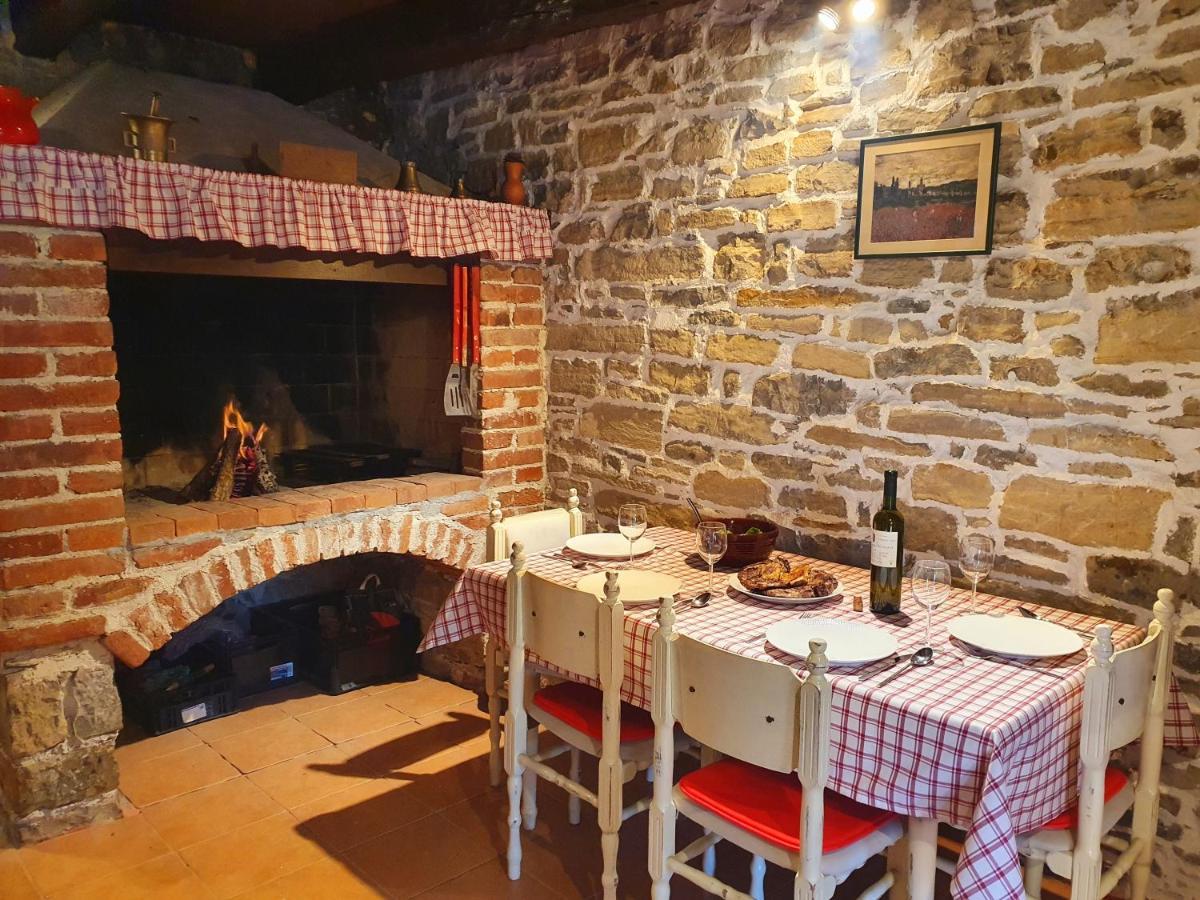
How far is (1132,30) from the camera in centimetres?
230

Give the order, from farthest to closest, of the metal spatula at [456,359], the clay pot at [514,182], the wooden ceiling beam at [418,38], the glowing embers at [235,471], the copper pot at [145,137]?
the clay pot at [514,182] < the metal spatula at [456,359] < the glowing embers at [235,471] < the wooden ceiling beam at [418,38] < the copper pot at [145,137]

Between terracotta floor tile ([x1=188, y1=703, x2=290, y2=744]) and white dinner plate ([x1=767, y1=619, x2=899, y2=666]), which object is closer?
white dinner plate ([x1=767, y1=619, x2=899, y2=666])

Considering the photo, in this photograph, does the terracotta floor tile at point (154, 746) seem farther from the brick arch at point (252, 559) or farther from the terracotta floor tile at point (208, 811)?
the brick arch at point (252, 559)

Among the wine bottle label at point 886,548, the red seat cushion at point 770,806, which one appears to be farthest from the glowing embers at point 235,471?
the wine bottle label at point 886,548

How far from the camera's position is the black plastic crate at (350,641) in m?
3.95

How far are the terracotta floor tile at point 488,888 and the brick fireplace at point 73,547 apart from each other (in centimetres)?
122

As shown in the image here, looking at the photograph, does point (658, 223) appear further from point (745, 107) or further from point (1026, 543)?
point (1026, 543)

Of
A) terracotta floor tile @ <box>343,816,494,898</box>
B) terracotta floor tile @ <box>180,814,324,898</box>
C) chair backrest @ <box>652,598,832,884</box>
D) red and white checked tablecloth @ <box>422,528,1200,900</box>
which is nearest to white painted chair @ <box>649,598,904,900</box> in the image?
chair backrest @ <box>652,598,832,884</box>

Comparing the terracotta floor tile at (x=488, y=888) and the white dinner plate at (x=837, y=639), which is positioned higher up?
the white dinner plate at (x=837, y=639)

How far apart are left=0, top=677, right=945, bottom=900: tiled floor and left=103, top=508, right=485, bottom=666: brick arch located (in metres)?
0.56

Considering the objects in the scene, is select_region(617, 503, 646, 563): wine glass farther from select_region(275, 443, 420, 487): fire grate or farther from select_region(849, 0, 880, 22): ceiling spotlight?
select_region(849, 0, 880, 22): ceiling spotlight

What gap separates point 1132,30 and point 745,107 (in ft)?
3.98

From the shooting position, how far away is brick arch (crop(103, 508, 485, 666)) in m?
2.97

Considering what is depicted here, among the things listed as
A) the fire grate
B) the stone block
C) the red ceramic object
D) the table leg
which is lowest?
the table leg
